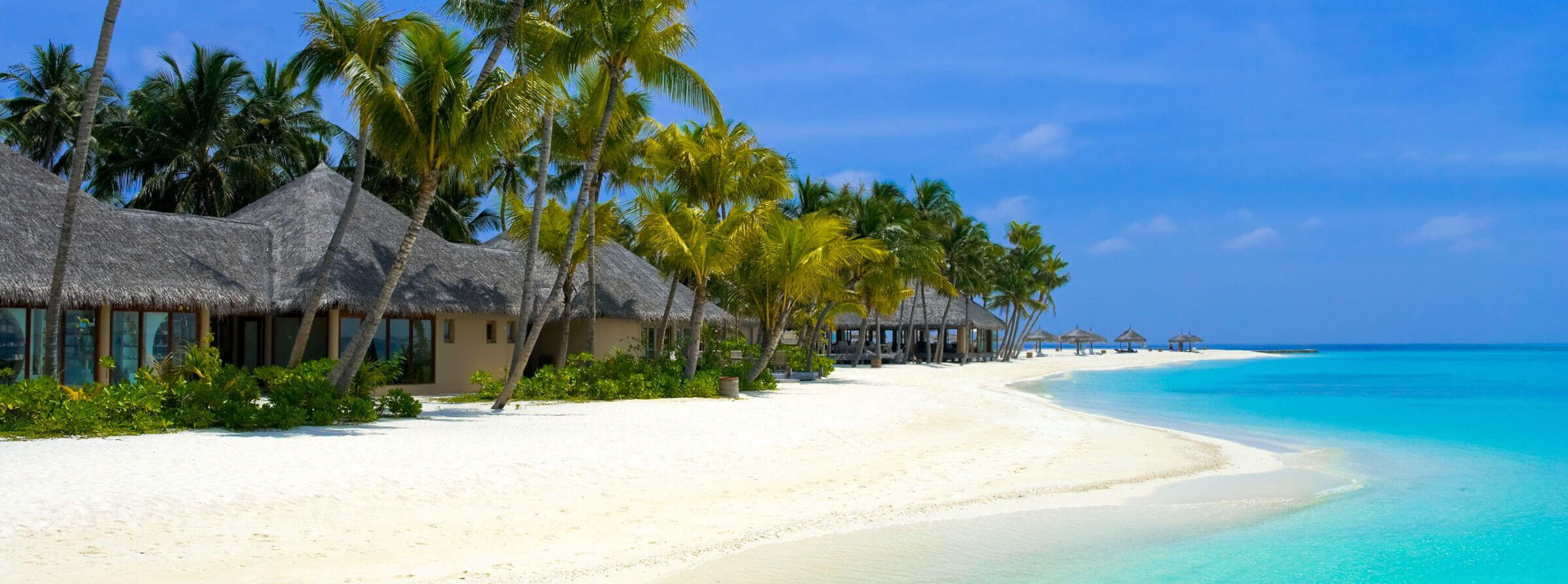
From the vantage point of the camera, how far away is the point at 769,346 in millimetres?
→ 18781

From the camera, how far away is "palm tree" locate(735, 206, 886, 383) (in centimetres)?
1748

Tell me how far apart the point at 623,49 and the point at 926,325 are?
2790cm

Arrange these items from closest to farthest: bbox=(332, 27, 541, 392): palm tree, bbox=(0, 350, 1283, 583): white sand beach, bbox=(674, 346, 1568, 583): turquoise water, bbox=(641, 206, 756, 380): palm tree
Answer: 1. bbox=(0, 350, 1283, 583): white sand beach
2. bbox=(674, 346, 1568, 583): turquoise water
3. bbox=(332, 27, 541, 392): palm tree
4. bbox=(641, 206, 756, 380): palm tree

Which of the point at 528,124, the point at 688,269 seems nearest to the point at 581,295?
the point at 688,269

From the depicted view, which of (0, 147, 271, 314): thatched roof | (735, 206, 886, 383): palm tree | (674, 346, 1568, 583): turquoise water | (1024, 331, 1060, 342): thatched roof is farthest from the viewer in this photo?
(1024, 331, 1060, 342): thatched roof

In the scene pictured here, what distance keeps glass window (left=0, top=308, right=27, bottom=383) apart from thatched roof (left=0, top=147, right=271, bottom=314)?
475 mm

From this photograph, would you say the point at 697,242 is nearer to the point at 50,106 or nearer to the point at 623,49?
the point at 623,49

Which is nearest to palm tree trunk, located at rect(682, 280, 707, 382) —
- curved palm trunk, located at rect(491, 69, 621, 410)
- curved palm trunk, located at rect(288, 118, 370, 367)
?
curved palm trunk, located at rect(491, 69, 621, 410)

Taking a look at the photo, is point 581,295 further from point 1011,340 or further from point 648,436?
point 1011,340

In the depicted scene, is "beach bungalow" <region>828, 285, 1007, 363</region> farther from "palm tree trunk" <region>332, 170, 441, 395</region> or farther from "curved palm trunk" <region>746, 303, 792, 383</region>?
"palm tree trunk" <region>332, 170, 441, 395</region>

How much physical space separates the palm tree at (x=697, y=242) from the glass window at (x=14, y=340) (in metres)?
8.15

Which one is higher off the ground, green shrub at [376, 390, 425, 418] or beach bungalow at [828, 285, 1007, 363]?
beach bungalow at [828, 285, 1007, 363]

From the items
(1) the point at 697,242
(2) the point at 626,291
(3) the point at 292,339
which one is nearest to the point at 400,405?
(3) the point at 292,339

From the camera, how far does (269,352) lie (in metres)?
15.8
